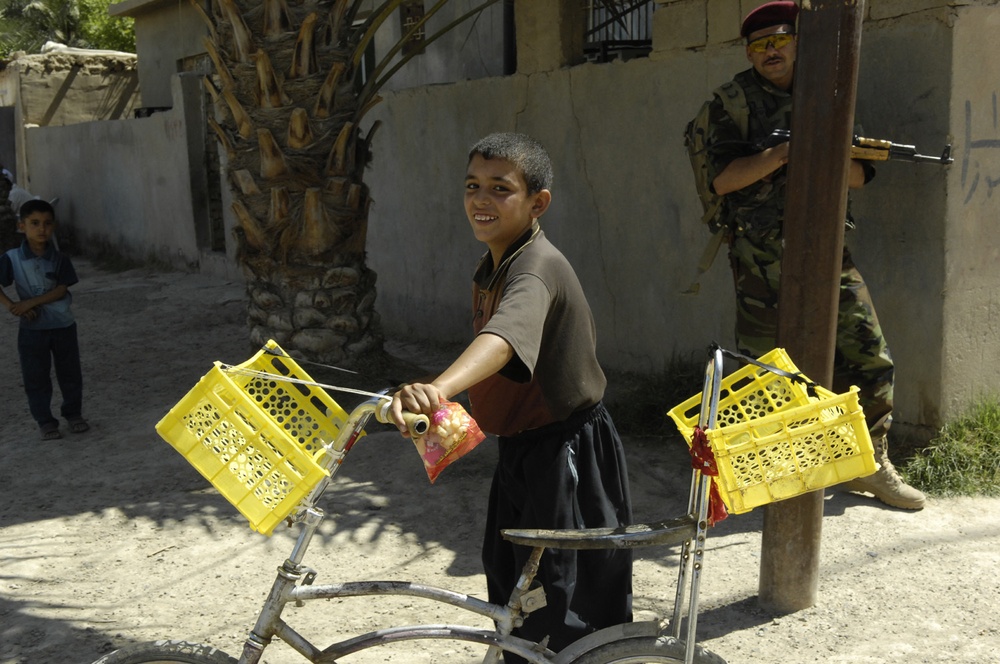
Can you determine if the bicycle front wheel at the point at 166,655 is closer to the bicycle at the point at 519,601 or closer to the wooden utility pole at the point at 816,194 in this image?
the bicycle at the point at 519,601

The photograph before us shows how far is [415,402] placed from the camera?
188 cm

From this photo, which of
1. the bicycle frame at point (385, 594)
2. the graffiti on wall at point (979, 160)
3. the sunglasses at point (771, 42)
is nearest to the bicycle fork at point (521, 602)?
the bicycle frame at point (385, 594)

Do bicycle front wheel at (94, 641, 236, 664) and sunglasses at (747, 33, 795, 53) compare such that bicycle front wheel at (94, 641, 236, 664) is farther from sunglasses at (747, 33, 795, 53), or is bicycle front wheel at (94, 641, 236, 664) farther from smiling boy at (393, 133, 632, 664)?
sunglasses at (747, 33, 795, 53)

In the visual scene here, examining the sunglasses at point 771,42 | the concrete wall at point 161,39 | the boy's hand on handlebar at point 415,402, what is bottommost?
the boy's hand on handlebar at point 415,402

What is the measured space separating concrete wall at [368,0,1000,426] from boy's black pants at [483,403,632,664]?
99.8 inches

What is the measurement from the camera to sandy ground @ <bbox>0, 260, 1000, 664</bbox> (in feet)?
11.1

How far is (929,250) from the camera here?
4.46 metres

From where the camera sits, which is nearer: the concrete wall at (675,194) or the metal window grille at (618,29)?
the concrete wall at (675,194)

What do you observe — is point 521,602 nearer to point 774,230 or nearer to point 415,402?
point 415,402

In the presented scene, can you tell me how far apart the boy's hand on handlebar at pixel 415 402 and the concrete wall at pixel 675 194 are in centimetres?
324

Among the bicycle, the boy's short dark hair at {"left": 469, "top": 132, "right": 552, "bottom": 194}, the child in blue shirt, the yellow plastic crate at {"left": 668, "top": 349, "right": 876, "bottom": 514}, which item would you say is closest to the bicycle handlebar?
the bicycle

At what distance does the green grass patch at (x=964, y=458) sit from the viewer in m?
4.36

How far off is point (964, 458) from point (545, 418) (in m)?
2.77

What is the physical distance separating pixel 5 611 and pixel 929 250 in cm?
391
